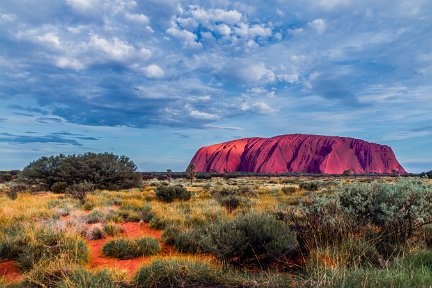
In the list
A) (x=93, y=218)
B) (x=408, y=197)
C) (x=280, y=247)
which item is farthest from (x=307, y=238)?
(x=93, y=218)

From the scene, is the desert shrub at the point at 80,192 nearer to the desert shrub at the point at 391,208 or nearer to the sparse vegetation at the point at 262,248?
the sparse vegetation at the point at 262,248

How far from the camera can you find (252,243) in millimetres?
7086

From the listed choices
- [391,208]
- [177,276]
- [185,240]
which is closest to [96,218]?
[185,240]

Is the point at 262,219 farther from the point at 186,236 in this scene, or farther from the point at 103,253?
the point at 103,253

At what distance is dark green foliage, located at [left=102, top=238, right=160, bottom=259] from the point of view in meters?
8.02

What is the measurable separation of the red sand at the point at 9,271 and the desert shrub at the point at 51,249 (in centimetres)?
13

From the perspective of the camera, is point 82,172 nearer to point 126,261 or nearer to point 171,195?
point 171,195

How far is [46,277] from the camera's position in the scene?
5422 mm

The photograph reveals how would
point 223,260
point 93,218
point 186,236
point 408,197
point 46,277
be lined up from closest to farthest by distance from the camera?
1. point 46,277
2. point 223,260
3. point 408,197
4. point 186,236
5. point 93,218

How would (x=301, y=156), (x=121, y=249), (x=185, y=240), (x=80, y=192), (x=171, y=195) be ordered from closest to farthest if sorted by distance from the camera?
(x=121, y=249)
(x=185, y=240)
(x=171, y=195)
(x=80, y=192)
(x=301, y=156)

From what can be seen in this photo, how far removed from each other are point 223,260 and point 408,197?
4457 millimetres

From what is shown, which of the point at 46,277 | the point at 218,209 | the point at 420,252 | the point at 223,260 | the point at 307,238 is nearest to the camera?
the point at 46,277

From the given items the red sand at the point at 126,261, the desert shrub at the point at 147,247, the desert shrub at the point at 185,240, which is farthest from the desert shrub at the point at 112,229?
the desert shrub at the point at 147,247

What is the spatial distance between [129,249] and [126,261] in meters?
0.52
